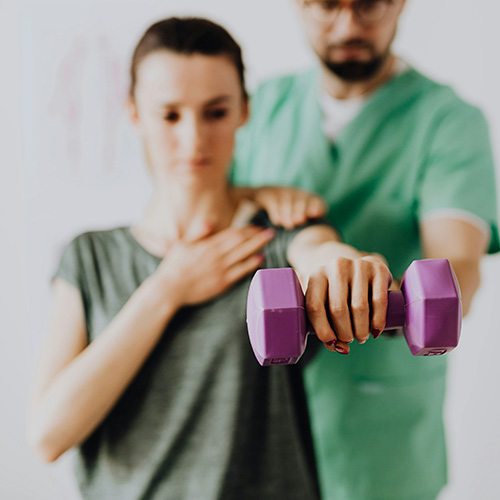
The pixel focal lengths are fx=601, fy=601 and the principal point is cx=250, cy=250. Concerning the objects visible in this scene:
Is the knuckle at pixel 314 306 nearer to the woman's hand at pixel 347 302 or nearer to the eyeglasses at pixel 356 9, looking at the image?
the woman's hand at pixel 347 302

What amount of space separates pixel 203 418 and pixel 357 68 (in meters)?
0.39

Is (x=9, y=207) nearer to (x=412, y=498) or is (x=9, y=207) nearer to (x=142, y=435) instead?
(x=142, y=435)

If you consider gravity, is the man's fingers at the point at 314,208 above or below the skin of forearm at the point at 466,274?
above

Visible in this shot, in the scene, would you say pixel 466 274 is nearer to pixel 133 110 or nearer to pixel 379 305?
pixel 379 305

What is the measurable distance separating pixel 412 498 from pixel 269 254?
1.04 feet

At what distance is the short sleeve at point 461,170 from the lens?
579mm

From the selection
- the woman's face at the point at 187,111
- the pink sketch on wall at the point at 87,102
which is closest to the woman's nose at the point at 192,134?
the woman's face at the point at 187,111

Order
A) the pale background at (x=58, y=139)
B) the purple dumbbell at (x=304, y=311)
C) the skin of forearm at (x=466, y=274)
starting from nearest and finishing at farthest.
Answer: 1. the purple dumbbell at (x=304, y=311)
2. the skin of forearm at (x=466, y=274)
3. the pale background at (x=58, y=139)

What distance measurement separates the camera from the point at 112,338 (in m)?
0.56

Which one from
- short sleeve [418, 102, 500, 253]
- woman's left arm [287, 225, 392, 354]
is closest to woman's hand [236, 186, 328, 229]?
short sleeve [418, 102, 500, 253]

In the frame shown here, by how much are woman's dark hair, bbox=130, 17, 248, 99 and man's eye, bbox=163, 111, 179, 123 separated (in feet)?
0.17

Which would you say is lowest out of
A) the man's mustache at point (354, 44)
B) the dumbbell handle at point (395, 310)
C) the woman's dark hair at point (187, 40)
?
the dumbbell handle at point (395, 310)

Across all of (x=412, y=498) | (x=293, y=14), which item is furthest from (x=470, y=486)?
(x=293, y=14)

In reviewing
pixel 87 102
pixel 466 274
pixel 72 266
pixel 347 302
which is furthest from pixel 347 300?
pixel 87 102
